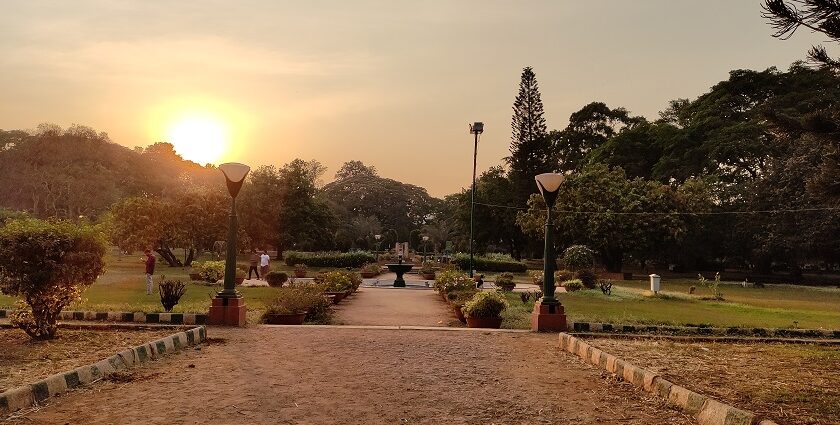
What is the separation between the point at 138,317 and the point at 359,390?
6.23 meters

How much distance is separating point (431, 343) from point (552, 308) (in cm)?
280

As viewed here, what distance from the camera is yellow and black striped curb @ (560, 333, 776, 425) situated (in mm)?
4523

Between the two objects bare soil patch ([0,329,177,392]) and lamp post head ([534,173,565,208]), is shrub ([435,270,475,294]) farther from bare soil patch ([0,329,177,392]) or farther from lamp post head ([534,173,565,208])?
bare soil patch ([0,329,177,392])

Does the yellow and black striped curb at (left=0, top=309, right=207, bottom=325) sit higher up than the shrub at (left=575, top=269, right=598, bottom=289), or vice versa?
the shrub at (left=575, top=269, right=598, bottom=289)

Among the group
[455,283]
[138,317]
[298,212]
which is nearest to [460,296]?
[455,283]

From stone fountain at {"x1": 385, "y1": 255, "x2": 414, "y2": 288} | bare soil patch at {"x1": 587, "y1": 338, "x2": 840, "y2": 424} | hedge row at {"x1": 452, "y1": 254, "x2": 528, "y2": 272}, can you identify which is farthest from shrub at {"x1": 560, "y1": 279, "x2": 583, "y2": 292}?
bare soil patch at {"x1": 587, "y1": 338, "x2": 840, "y2": 424}

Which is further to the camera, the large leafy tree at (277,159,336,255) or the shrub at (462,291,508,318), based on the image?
the large leafy tree at (277,159,336,255)

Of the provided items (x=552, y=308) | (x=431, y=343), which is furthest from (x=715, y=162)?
(x=431, y=343)

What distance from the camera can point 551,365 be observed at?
24.6 feet

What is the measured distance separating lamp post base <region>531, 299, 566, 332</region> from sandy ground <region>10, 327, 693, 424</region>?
185 cm

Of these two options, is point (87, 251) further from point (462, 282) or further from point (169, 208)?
point (169, 208)

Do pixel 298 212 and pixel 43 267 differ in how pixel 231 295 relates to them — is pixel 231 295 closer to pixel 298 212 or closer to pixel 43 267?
pixel 43 267

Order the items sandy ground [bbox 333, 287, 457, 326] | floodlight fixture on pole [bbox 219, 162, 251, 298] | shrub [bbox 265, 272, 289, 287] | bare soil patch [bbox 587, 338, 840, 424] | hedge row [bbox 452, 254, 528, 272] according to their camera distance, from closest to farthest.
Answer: bare soil patch [bbox 587, 338, 840, 424] → floodlight fixture on pole [bbox 219, 162, 251, 298] → sandy ground [bbox 333, 287, 457, 326] → shrub [bbox 265, 272, 289, 287] → hedge row [bbox 452, 254, 528, 272]

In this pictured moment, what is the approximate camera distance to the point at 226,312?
10.4 meters
